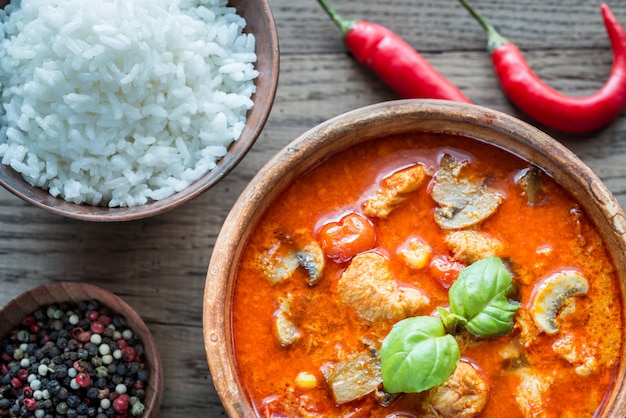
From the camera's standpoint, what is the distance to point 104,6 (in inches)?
110

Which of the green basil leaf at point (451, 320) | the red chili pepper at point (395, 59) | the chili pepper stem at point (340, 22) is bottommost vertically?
the green basil leaf at point (451, 320)

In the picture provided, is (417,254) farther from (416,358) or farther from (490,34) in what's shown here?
(490,34)

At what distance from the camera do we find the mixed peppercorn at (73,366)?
2.92 m

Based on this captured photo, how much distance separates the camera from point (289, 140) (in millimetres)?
3199

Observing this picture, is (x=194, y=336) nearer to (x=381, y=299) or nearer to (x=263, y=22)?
(x=381, y=299)

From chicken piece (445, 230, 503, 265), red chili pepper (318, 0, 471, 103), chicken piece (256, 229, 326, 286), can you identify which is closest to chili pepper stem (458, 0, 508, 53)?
red chili pepper (318, 0, 471, 103)

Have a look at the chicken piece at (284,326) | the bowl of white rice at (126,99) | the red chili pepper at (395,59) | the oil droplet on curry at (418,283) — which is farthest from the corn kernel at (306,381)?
the red chili pepper at (395,59)

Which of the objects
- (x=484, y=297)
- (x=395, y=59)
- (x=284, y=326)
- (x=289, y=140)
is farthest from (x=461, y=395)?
(x=395, y=59)

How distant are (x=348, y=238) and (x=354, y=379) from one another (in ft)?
1.51

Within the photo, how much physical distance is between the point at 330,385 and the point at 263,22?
4.36 feet

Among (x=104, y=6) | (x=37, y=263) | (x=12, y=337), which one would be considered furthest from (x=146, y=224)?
(x=104, y=6)

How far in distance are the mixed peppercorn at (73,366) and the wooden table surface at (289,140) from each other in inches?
6.7

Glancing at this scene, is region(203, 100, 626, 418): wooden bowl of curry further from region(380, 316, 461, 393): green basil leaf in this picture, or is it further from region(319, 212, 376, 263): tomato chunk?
region(380, 316, 461, 393): green basil leaf

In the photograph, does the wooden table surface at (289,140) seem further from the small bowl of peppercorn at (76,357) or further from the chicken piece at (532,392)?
the chicken piece at (532,392)
